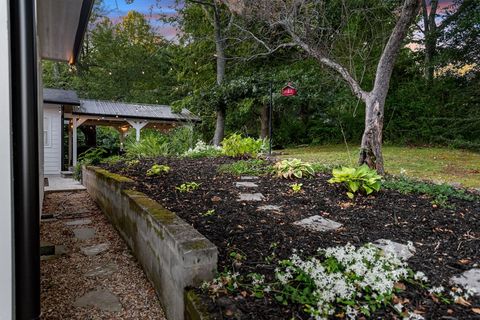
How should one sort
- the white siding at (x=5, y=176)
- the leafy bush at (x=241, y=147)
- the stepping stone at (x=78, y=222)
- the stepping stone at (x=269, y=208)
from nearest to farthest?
1. the white siding at (x=5, y=176)
2. the stepping stone at (x=269, y=208)
3. the stepping stone at (x=78, y=222)
4. the leafy bush at (x=241, y=147)

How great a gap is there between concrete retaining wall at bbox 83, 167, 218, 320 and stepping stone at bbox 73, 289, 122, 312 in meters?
0.26

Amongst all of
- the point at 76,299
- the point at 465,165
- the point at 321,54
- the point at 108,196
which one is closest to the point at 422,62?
the point at 465,165

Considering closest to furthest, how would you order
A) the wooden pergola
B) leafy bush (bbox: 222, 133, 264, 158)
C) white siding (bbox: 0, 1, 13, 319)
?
1. white siding (bbox: 0, 1, 13, 319)
2. leafy bush (bbox: 222, 133, 264, 158)
3. the wooden pergola

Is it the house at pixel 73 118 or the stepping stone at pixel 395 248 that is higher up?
the house at pixel 73 118

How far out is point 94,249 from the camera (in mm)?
2941

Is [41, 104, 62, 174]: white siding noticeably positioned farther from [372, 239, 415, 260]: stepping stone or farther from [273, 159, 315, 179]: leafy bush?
[372, 239, 415, 260]: stepping stone

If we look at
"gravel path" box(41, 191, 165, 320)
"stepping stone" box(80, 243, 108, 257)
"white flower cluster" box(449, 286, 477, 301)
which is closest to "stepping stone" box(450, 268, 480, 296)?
"white flower cluster" box(449, 286, 477, 301)

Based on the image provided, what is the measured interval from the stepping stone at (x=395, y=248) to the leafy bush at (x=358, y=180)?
97 cm

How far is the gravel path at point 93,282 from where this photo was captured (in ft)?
6.20

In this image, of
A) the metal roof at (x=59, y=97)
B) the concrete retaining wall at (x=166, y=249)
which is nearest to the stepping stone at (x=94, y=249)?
the concrete retaining wall at (x=166, y=249)

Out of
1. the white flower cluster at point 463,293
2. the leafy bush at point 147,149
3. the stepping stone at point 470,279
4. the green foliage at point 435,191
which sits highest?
the leafy bush at point 147,149

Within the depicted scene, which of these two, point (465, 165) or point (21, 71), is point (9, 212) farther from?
point (465, 165)

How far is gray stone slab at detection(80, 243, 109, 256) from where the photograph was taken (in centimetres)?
283

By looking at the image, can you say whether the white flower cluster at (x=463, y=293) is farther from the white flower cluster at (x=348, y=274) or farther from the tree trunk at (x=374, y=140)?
the tree trunk at (x=374, y=140)
